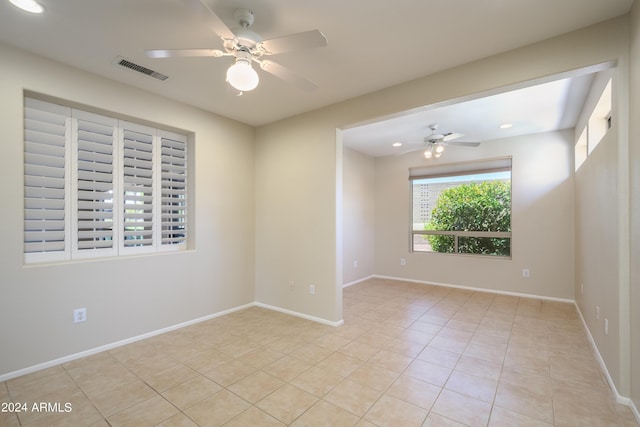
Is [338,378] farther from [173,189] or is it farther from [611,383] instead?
[173,189]

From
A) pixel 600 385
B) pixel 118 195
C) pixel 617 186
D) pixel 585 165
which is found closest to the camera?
pixel 617 186

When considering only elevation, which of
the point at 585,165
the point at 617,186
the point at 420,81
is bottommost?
Result: the point at 617,186

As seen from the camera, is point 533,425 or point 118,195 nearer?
point 533,425

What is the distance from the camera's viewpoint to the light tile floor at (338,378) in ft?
6.18

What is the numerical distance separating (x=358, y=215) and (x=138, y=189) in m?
3.90

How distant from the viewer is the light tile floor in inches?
74.1

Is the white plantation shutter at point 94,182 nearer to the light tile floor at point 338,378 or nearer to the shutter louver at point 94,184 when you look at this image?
the shutter louver at point 94,184

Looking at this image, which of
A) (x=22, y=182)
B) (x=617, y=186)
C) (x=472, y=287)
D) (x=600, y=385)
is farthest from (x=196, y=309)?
(x=472, y=287)

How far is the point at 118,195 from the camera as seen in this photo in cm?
300

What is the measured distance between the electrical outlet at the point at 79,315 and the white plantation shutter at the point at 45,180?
0.53 metres

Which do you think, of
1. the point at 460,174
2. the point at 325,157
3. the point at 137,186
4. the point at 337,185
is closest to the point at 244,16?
the point at 325,157

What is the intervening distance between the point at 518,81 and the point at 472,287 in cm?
387

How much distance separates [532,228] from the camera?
4.64m

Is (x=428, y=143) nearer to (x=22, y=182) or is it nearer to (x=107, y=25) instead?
(x=107, y=25)
